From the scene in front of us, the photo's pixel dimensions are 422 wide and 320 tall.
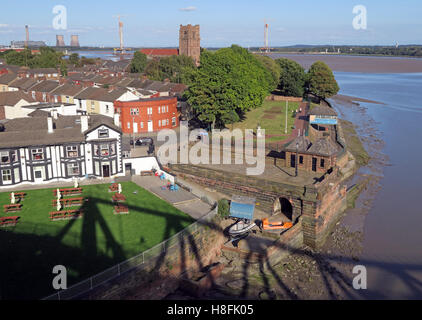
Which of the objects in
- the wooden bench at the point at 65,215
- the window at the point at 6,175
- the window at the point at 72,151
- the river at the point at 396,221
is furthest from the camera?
the window at the point at 72,151

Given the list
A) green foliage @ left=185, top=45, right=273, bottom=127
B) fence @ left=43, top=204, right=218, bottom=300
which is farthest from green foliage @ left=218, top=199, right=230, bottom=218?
green foliage @ left=185, top=45, right=273, bottom=127

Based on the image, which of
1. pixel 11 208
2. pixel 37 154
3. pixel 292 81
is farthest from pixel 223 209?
pixel 292 81

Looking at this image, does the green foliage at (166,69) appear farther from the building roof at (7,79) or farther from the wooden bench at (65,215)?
the wooden bench at (65,215)

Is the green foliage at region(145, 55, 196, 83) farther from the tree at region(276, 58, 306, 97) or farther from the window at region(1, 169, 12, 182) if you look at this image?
the window at region(1, 169, 12, 182)

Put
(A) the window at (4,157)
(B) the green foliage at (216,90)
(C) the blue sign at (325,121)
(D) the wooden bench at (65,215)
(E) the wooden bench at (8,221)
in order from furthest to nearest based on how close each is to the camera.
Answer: (C) the blue sign at (325,121)
(B) the green foliage at (216,90)
(A) the window at (4,157)
(D) the wooden bench at (65,215)
(E) the wooden bench at (8,221)

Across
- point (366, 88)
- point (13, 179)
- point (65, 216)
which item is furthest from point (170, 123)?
point (366, 88)

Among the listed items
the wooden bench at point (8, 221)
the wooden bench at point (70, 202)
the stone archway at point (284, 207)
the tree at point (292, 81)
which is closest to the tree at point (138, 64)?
the tree at point (292, 81)
